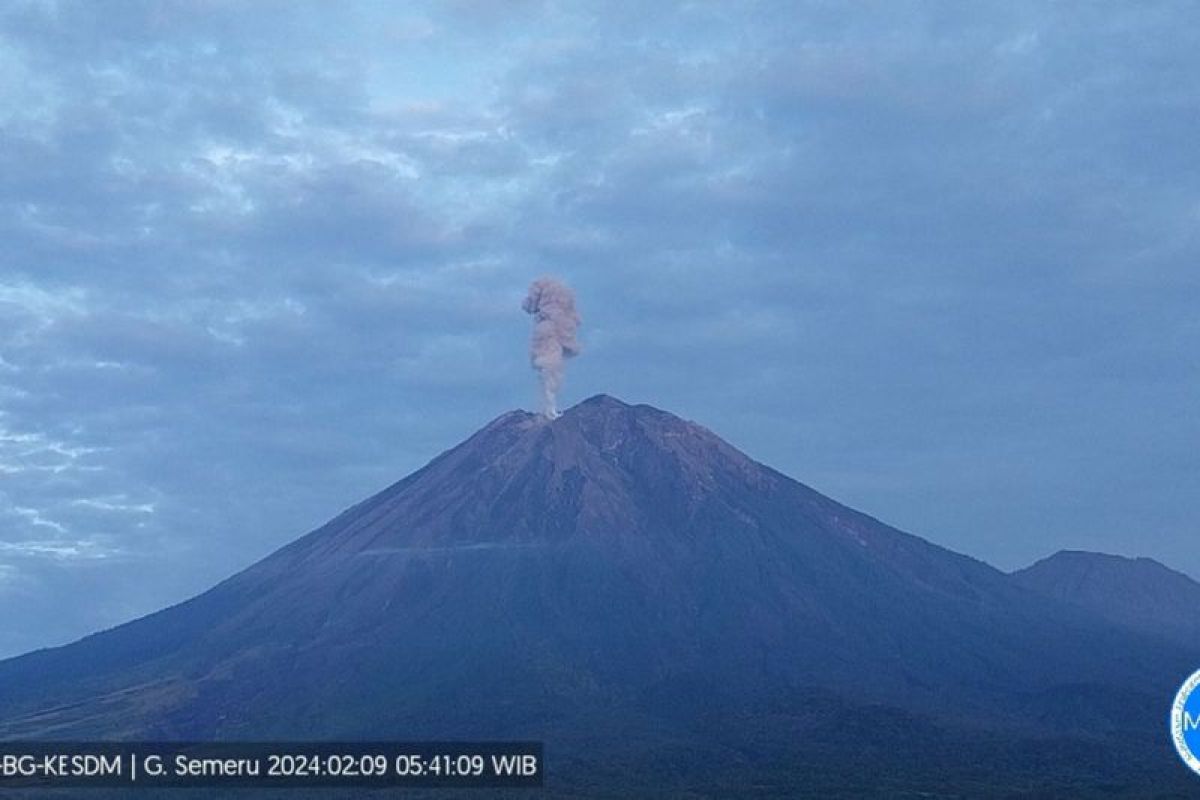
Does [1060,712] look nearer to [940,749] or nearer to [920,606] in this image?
[940,749]

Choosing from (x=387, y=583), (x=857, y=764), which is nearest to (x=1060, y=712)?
(x=857, y=764)
